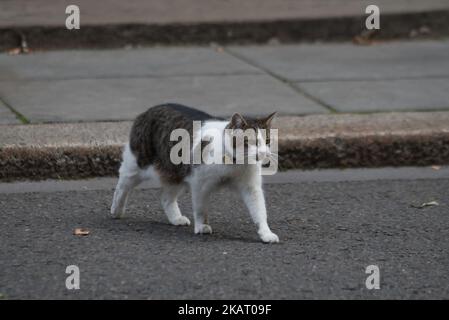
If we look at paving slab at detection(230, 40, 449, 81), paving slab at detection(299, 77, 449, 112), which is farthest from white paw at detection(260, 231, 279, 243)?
paving slab at detection(230, 40, 449, 81)

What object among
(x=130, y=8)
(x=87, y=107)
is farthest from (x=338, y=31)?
(x=87, y=107)

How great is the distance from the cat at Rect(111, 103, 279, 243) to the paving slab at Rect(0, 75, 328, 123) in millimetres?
1375

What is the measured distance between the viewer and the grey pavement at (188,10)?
959 centimetres

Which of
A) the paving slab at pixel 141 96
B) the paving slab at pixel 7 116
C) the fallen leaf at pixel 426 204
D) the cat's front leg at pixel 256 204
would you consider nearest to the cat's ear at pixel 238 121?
the cat's front leg at pixel 256 204

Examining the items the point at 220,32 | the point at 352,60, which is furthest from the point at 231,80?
the point at 220,32

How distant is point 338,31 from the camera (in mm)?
9875

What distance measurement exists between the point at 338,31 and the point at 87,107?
3431mm

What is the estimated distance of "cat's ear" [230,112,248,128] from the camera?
5.09 meters

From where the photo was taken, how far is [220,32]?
970 centimetres

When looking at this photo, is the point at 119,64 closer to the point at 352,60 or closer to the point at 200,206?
the point at 352,60

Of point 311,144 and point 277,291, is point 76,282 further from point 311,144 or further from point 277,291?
point 311,144

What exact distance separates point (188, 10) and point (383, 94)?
2.94m

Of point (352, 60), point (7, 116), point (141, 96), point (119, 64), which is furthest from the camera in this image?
point (352, 60)

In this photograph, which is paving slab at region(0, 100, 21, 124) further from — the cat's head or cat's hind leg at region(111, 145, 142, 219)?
the cat's head
